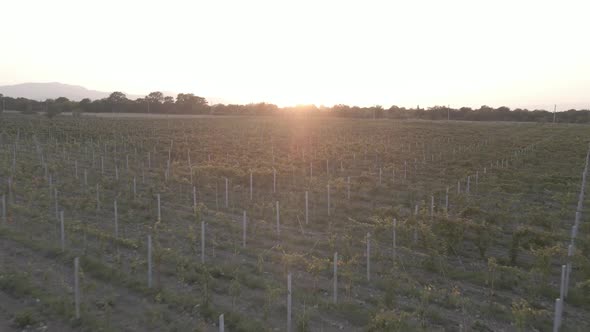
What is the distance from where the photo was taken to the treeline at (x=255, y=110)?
75125 millimetres

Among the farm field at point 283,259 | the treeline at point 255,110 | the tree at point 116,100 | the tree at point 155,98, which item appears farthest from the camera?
the tree at point 155,98

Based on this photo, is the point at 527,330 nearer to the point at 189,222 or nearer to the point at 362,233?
the point at 362,233

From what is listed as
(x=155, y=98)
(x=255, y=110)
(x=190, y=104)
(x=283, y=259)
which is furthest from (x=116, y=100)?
(x=283, y=259)

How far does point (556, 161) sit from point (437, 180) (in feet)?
33.3

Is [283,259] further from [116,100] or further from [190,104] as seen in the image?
[116,100]

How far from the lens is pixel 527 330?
5527mm

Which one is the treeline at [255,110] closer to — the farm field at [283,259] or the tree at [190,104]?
the tree at [190,104]

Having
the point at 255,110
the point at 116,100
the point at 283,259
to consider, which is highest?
the point at 116,100

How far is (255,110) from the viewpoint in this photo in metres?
85.1

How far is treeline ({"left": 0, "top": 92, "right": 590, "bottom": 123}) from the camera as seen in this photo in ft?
246

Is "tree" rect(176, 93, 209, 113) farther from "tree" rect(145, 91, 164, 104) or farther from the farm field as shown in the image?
the farm field

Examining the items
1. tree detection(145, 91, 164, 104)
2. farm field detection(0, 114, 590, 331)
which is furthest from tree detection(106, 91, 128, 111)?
farm field detection(0, 114, 590, 331)

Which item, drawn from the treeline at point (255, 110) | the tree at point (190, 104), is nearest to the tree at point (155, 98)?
the treeline at point (255, 110)

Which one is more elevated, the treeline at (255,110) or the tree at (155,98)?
the tree at (155,98)
